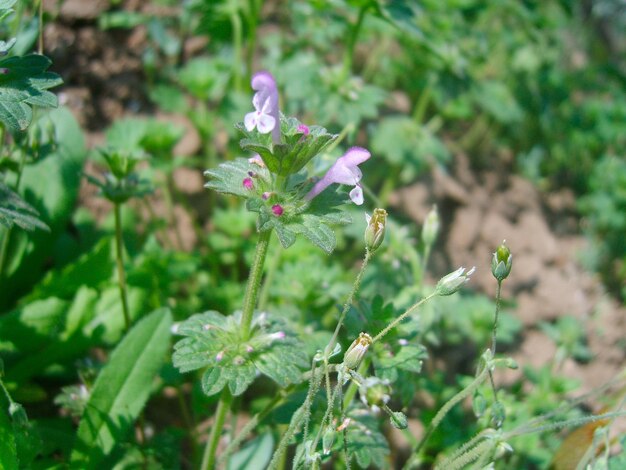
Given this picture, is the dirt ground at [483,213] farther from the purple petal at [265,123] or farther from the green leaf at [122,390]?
the purple petal at [265,123]

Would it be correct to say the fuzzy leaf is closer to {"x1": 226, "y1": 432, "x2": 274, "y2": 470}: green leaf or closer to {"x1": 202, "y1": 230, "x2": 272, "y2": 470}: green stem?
{"x1": 202, "y1": 230, "x2": 272, "y2": 470}: green stem


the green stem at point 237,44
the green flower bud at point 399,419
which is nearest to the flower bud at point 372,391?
the green flower bud at point 399,419

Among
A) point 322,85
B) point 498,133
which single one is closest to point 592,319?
point 498,133

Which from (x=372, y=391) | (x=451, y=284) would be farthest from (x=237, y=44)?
(x=372, y=391)

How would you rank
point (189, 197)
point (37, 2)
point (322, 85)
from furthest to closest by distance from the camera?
point (189, 197) → point (322, 85) → point (37, 2)

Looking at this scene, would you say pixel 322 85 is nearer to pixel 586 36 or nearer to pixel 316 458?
pixel 316 458

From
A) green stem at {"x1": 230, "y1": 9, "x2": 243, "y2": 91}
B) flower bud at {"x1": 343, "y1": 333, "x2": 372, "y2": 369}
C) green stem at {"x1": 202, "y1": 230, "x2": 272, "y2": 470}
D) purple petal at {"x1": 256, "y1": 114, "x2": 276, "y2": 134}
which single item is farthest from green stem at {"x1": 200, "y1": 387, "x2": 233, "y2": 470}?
green stem at {"x1": 230, "y1": 9, "x2": 243, "y2": 91}
